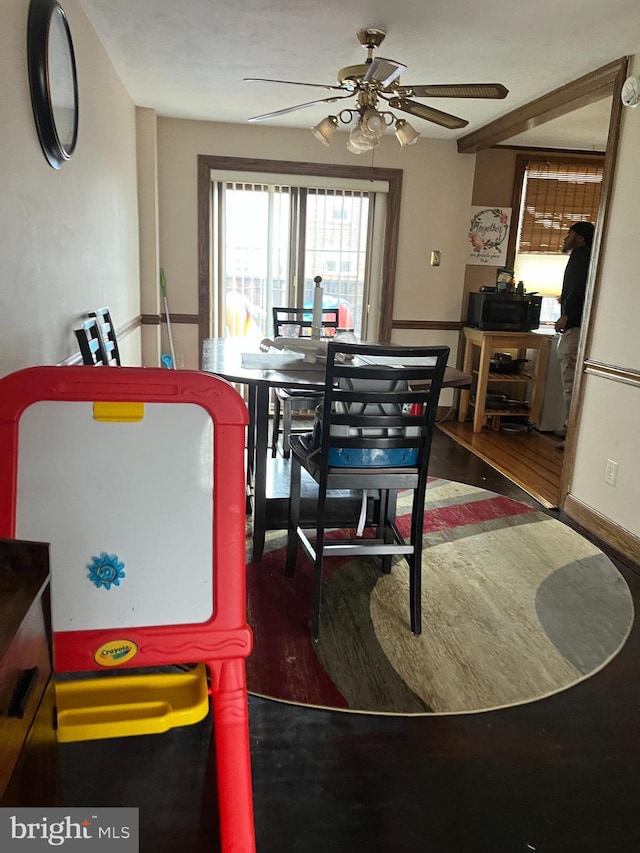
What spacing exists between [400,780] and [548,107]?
3.60 meters

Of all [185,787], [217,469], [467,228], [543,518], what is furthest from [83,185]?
[467,228]

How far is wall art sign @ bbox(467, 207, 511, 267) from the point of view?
5.06 m

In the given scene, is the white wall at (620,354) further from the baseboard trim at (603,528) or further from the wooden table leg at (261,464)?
the wooden table leg at (261,464)

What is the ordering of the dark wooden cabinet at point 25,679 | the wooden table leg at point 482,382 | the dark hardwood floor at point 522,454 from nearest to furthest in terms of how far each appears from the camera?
the dark wooden cabinet at point 25,679
the dark hardwood floor at point 522,454
the wooden table leg at point 482,382

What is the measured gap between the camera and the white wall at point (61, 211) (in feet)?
5.74

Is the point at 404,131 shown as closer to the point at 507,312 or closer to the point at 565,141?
the point at 507,312

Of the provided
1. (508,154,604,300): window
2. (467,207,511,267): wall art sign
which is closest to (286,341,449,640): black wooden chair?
(467,207,511,267): wall art sign

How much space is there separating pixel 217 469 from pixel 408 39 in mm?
2567

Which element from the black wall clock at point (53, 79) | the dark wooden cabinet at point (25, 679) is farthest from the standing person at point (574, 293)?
the dark wooden cabinet at point (25, 679)

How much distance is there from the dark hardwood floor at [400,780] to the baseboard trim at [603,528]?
3.68ft

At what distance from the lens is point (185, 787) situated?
1.43 metres

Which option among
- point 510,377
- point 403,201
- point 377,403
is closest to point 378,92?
point 377,403

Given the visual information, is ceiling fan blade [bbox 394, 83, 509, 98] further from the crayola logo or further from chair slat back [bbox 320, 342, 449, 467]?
the crayola logo

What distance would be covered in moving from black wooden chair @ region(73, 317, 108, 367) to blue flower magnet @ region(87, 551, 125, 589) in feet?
3.73
